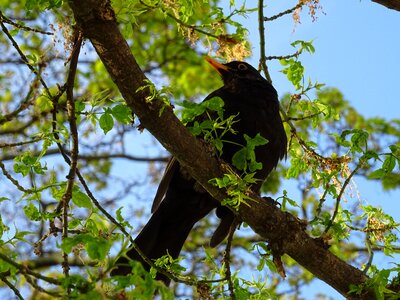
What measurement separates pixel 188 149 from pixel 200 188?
1474 millimetres

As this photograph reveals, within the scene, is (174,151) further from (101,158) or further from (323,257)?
(101,158)

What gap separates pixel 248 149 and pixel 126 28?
105 cm

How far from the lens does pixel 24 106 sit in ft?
11.4

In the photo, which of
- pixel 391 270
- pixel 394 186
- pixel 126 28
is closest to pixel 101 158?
pixel 394 186

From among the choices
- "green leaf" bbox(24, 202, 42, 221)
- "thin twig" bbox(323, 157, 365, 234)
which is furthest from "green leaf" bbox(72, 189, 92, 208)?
"thin twig" bbox(323, 157, 365, 234)

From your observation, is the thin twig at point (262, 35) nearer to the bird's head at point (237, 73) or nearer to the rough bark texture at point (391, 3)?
the rough bark texture at point (391, 3)

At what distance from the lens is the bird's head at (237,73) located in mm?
5531

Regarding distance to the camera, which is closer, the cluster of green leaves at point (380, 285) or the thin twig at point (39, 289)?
the thin twig at point (39, 289)

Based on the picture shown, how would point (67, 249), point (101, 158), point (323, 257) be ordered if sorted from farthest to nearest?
point (101, 158) < point (323, 257) < point (67, 249)

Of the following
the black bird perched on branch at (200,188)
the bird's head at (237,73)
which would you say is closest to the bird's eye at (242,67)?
the bird's head at (237,73)

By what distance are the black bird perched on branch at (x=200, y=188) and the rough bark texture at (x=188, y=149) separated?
3.06 feet

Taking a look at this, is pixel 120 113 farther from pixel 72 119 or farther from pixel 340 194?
pixel 340 194

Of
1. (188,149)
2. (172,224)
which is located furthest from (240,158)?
(172,224)

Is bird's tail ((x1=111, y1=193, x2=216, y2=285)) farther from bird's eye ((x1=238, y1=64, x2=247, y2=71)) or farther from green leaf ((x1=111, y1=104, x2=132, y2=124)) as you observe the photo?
green leaf ((x1=111, y1=104, x2=132, y2=124))
